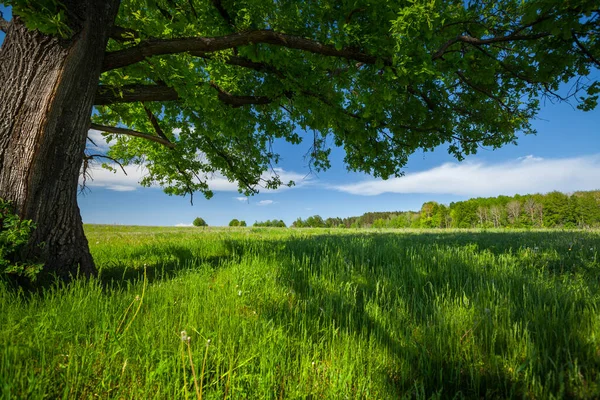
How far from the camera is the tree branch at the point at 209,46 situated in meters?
4.56

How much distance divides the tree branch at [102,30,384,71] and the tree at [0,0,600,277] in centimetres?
2

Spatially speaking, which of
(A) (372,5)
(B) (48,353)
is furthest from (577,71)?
(B) (48,353)

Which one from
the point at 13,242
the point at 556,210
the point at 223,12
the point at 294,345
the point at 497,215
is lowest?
the point at 294,345

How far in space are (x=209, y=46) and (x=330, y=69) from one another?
13.4 feet

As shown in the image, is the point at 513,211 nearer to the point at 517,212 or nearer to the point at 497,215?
the point at 517,212

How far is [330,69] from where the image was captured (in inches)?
307

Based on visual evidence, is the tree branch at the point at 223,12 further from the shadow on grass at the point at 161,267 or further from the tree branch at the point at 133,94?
the shadow on grass at the point at 161,267

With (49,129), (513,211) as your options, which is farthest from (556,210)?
(49,129)

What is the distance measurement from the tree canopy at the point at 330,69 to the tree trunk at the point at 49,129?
442 mm

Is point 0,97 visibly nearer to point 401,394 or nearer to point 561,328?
point 401,394

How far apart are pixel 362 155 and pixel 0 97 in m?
8.99

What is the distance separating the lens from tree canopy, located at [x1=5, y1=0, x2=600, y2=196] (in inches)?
191

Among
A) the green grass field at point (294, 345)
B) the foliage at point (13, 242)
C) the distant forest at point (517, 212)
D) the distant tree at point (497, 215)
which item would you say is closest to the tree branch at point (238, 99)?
the foliage at point (13, 242)

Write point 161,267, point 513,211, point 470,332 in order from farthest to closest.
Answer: point 513,211 → point 161,267 → point 470,332
